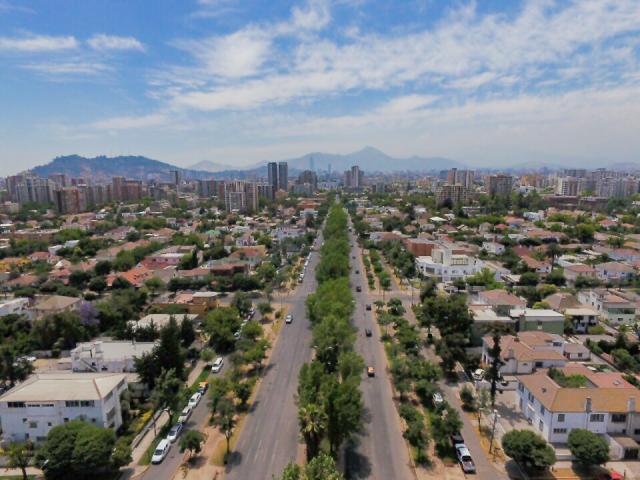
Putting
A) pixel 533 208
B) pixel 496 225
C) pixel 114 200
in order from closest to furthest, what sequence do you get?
pixel 496 225 < pixel 533 208 < pixel 114 200

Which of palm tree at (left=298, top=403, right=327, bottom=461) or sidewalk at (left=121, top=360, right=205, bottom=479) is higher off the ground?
palm tree at (left=298, top=403, right=327, bottom=461)

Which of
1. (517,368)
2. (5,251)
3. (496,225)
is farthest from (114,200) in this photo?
(517,368)

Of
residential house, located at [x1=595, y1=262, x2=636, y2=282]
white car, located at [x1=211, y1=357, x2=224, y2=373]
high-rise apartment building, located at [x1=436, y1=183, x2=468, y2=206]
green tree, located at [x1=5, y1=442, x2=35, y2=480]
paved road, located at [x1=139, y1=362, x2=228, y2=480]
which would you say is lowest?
paved road, located at [x1=139, y1=362, x2=228, y2=480]

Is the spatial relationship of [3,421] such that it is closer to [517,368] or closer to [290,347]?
[290,347]

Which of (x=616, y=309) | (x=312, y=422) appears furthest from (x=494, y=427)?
(x=616, y=309)

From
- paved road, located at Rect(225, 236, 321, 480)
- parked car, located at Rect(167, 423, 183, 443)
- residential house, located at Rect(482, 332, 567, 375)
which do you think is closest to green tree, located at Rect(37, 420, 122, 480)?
parked car, located at Rect(167, 423, 183, 443)

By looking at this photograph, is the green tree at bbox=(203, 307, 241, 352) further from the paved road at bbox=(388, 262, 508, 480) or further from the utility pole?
the utility pole

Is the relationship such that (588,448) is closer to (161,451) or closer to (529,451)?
(529,451)
